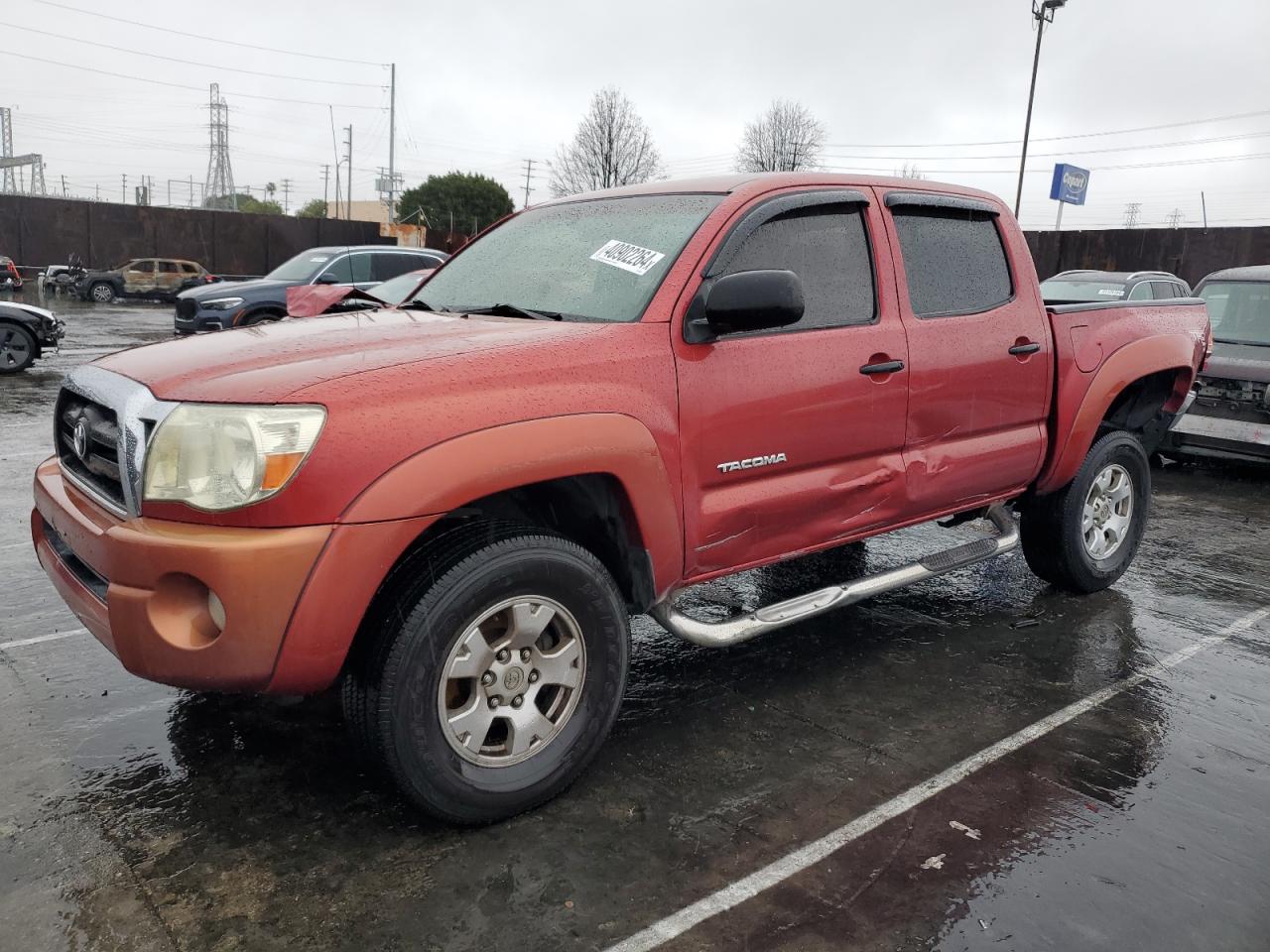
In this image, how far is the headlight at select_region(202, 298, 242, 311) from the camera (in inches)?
531

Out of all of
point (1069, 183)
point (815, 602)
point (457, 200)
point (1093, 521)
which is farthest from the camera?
point (457, 200)

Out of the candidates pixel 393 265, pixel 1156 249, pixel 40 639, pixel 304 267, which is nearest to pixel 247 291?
pixel 304 267

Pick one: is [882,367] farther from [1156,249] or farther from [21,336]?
[1156,249]

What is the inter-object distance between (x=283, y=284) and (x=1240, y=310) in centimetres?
1158

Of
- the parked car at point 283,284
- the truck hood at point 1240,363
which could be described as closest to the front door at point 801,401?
the truck hood at point 1240,363

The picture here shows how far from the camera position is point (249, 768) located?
3178 millimetres

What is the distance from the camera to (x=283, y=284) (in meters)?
13.8

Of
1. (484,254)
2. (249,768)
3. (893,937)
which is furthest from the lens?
(484,254)

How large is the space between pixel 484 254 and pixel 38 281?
3243 centimetres

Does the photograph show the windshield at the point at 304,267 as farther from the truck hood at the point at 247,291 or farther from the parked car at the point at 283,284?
the truck hood at the point at 247,291

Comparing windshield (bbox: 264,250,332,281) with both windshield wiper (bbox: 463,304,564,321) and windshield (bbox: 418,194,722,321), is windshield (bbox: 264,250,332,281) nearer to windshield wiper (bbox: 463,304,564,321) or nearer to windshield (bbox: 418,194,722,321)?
windshield (bbox: 418,194,722,321)

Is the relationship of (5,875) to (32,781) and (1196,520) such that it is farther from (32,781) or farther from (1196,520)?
(1196,520)

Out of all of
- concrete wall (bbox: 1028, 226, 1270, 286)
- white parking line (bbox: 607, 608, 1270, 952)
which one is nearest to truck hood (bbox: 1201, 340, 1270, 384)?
white parking line (bbox: 607, 608, 1270, 952)

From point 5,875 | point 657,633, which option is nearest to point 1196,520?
point 657,633
